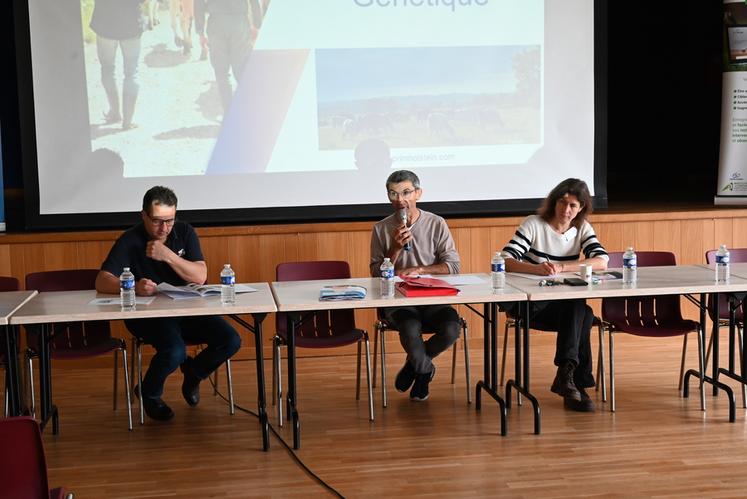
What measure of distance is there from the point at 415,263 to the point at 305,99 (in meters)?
1.71

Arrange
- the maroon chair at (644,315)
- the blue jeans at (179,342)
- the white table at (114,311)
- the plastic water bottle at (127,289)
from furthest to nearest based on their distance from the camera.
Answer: the maroon chair at (644,315) < the blue jeans at (179,342) < the plastic water bottle at (127,289) < the white table at (114,311)

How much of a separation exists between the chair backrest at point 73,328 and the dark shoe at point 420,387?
1.61m

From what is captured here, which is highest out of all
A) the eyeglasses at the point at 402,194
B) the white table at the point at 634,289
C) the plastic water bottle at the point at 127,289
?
the eyeglasses at the point at 402,194

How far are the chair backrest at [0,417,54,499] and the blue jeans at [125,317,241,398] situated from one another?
2172 mm

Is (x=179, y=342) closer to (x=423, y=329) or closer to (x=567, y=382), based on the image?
(x=423, y=329)

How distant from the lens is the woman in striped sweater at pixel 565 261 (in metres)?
4.86

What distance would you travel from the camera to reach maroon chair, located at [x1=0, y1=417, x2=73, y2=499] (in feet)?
8.16

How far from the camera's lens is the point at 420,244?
5.21 meters

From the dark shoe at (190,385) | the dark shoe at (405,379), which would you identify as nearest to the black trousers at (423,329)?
the dark shoe at (405,379)

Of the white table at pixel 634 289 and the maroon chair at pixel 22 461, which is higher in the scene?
the white table at pixel 634 289

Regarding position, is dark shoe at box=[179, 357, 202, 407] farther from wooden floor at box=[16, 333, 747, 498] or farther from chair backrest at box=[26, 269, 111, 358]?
chair backrest at box=[26, 269, 111, 358]

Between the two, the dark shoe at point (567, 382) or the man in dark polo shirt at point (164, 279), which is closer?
the man in dark polo shirt at point (164, 279)

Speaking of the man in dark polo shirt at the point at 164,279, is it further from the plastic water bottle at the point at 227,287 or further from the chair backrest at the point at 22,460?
the chair backrest at the point at 22,460

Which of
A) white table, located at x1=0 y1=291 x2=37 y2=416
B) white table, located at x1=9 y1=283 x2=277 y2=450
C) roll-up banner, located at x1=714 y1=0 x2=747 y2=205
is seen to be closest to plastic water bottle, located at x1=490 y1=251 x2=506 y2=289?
white table, located at x1=9 y1=283 x2=277 y2=450
